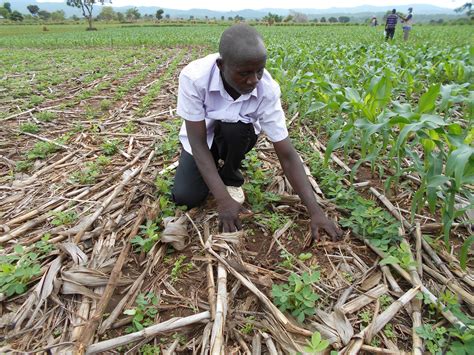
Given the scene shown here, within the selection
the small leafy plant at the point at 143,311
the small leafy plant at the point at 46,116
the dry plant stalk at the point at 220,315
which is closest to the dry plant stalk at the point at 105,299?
the small leafy plant at the point at 143,311

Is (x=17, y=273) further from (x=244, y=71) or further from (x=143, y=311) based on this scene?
(x=244, y=71)

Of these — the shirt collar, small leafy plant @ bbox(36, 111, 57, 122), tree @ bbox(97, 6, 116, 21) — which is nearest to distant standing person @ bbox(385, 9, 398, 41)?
small leafy plant @ bbox(36, 111, 57, 122)

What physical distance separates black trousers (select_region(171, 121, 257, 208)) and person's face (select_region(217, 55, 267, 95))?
1.45ft

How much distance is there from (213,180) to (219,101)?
53cm

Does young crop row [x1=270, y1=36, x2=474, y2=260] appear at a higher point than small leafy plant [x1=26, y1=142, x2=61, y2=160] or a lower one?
higher

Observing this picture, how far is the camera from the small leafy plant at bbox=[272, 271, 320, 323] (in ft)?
5.06

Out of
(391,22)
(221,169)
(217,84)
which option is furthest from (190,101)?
(391,22)

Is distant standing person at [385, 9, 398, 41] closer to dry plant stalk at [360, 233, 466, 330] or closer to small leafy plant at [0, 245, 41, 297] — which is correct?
dry plant stalk at [360, 233, 466, 330]

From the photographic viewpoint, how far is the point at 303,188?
2.05 meters

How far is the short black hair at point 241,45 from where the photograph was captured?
5.32 ft

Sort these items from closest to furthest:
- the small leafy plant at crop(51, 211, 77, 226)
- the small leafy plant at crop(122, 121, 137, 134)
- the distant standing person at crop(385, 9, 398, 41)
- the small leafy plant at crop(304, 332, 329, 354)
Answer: the small leafy plant at crop(304, 332, 329, 354) < the small leafy plant at crop(51, 211, 77, 226) < the small leafy plant at crop(122, 121, 137, 134) < the distant standing person at crop(385, 9, 398, 41)

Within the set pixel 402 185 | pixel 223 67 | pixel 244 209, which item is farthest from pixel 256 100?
pixel 402 185

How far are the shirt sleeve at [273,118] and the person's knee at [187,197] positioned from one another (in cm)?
66

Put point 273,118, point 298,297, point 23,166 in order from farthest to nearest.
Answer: point 23,166 < point 273,118 < point 298,297
